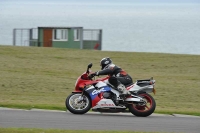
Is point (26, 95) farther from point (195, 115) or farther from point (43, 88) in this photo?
point (195, 115)

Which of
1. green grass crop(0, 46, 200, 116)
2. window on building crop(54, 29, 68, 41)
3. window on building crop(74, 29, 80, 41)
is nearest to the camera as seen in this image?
green grass crop(0, 46, 200, 116)

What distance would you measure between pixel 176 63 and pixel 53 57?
7.15 m

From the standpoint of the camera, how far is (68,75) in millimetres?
28203

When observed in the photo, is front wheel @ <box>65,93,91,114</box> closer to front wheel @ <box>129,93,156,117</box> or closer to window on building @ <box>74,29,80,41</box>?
front wheel @ <box>129,93,156,117</box>

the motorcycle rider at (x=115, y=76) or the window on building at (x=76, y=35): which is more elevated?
the window on building at (x=76, y=35)

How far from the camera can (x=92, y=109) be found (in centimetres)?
1579

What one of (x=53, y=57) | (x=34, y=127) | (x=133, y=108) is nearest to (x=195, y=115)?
(x=133, y=108)

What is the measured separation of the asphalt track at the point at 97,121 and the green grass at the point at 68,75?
1.42 m

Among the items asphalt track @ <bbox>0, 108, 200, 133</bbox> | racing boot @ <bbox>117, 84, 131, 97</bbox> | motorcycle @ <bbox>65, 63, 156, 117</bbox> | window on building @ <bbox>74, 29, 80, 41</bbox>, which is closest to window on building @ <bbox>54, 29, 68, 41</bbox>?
window on building @ <bbox>74, 29, 80, 41</bbox>

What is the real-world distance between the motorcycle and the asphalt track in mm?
196

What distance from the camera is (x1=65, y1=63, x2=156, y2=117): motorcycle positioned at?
1556 cm

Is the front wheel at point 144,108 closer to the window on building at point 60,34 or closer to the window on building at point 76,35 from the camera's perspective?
the window on building at point 60,34

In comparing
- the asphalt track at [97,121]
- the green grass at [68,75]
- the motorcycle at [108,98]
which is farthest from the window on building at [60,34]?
the motorcycle at [108,98]

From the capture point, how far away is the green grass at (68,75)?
A: 19945 millimetres
